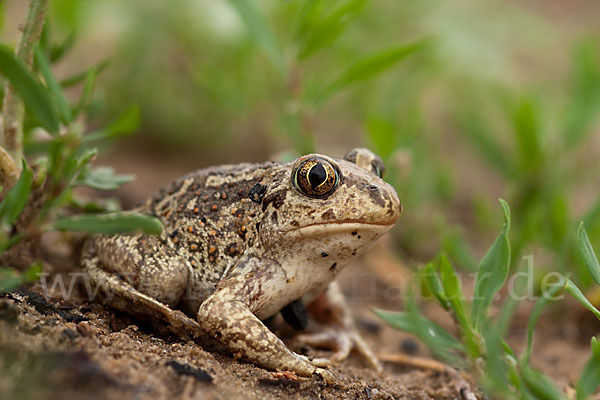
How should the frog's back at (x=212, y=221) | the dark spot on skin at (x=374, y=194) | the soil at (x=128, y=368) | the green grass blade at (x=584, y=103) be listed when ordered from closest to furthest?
the soil at (x=128, y=368), the dark spot on skin at (x=374, y=194), the frog's back at (x=212, y=221), the green grass blade at (x=584, y=103)

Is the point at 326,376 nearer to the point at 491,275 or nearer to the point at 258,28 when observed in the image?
the point at 491,275

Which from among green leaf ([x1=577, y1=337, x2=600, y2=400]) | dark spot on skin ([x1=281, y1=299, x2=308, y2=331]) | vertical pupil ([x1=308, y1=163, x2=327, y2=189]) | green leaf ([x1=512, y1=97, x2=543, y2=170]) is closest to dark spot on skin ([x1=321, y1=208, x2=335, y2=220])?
vertical pupil ([x1=308, y1=163, x2=327, y2=189])

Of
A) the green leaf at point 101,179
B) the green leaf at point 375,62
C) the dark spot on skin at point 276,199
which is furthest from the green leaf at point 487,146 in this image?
the green leaf at point 101,179

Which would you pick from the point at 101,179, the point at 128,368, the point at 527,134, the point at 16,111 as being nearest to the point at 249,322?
the point at 128,368

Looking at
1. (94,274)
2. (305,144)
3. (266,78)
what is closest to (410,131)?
(305,144)

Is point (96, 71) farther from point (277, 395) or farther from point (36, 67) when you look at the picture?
point (277, 395)

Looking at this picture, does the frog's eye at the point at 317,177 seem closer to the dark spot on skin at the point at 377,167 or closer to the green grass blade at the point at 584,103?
the dark spot on skin at the point at 377,167

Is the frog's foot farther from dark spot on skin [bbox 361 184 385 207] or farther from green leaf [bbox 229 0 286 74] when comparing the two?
green leaf [bbox 229 0 286 74]
